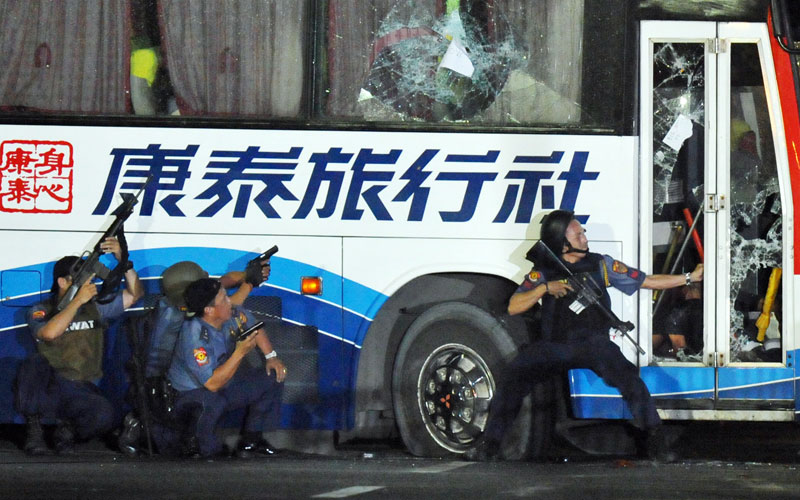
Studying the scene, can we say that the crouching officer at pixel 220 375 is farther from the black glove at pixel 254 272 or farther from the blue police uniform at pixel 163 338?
the black glove at pixel 254 272

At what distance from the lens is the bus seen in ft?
27.3

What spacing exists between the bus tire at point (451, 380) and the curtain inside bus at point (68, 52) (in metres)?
2.49

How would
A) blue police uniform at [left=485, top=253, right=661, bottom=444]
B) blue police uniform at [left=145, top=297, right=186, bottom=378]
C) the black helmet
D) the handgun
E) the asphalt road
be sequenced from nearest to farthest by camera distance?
1. the asphalt road
2. the black helmet
3. blue police uniform at [left=485, top=253, right=661, bottom=444]
4. the handgun
5. blue police uniform at [left=145, top=297, right=186, bottom=378]

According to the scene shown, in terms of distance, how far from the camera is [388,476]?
7.90 metres

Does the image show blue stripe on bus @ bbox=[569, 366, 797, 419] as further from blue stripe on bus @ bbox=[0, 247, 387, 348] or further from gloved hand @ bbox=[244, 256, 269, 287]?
gloved hand @ bbox=[244, 256, 269, 287]

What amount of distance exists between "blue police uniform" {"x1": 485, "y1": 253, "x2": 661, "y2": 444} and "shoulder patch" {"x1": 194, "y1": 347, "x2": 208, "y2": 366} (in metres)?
1.91

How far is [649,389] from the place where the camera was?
329 inches

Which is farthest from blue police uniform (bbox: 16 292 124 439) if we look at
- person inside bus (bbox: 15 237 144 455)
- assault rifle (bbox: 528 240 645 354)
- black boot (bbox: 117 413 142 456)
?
assault rifle (bbox: 528 240 645 354)

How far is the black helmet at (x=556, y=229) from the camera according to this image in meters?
8.16

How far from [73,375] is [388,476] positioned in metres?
2.29

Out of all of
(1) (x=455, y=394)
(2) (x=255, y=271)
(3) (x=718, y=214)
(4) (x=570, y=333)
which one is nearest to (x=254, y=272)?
(2) (x=255, y=271)

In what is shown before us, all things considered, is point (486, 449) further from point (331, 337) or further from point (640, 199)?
point (640, 199)

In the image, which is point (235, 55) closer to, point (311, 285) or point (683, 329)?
point (311, 285)

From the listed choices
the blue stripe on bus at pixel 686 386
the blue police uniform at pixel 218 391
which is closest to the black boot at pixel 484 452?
the blue stripe on bus at pixel 686 386
